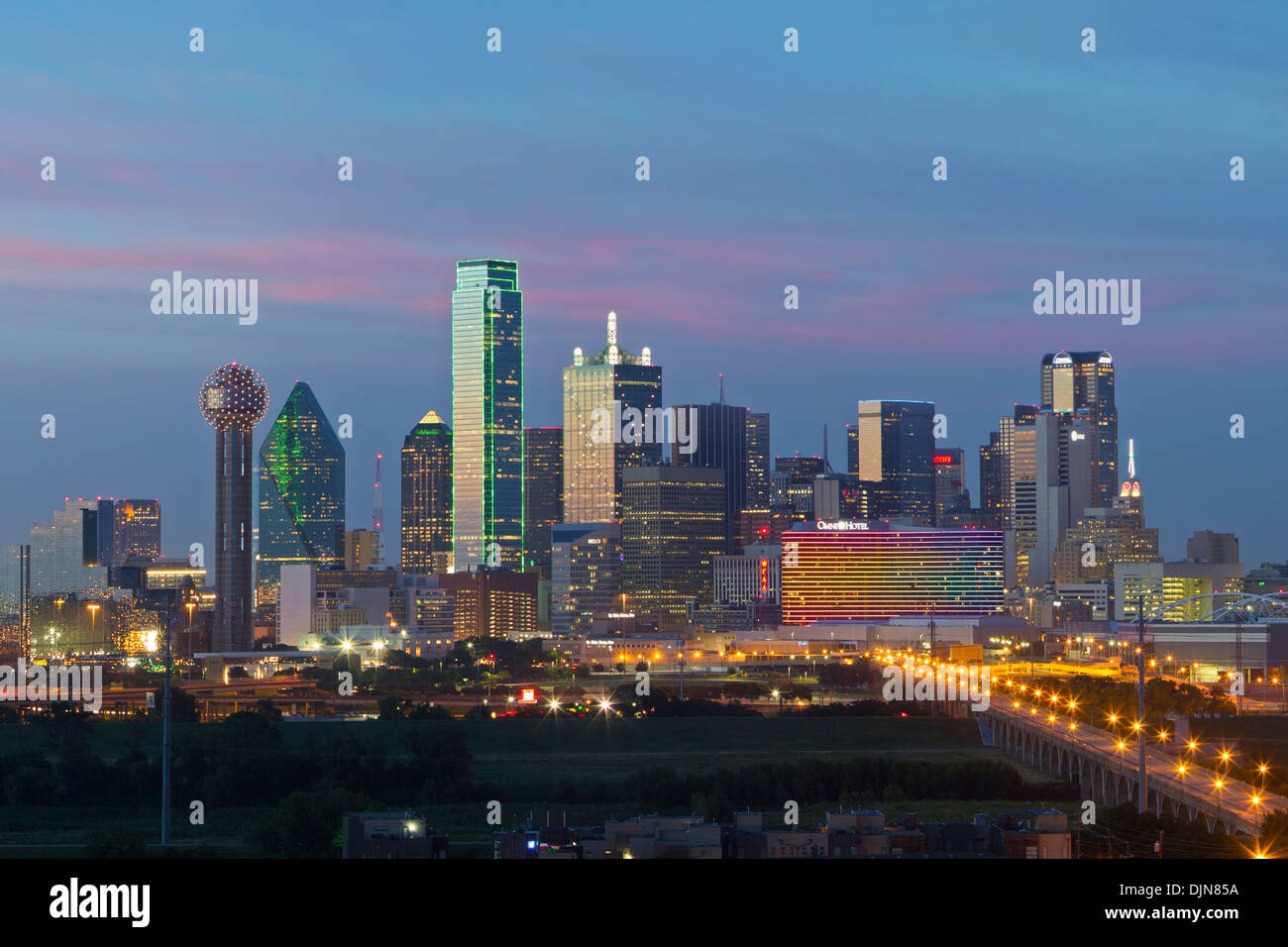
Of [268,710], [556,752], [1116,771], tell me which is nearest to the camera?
[1116,771]

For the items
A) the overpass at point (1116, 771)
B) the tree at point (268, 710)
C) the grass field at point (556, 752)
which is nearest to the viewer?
the overpass at point (1116, 771)

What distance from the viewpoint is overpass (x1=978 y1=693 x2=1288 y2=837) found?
65062mm

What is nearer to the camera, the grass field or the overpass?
the overpass

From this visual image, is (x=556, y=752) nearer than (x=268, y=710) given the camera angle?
Yes

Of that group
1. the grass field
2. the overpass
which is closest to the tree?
the grass field

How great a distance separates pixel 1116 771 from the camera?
3206 inches

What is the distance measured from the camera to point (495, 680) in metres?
200

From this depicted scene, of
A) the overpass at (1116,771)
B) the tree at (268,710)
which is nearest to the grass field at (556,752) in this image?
the tree at (268,710)

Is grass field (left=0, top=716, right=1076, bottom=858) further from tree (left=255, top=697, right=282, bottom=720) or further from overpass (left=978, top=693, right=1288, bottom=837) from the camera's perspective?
overpass (left=978, top=693, right=1288, bottom=837)

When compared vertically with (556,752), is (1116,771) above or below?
above

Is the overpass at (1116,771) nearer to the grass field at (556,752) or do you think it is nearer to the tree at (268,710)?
the grass field at (556,752)

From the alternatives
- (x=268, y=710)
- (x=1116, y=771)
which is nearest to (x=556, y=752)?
(x=268, y=710)

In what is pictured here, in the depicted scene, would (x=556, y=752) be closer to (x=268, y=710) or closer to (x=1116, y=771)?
(x=268, y=710)

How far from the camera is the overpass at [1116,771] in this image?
65062mm
